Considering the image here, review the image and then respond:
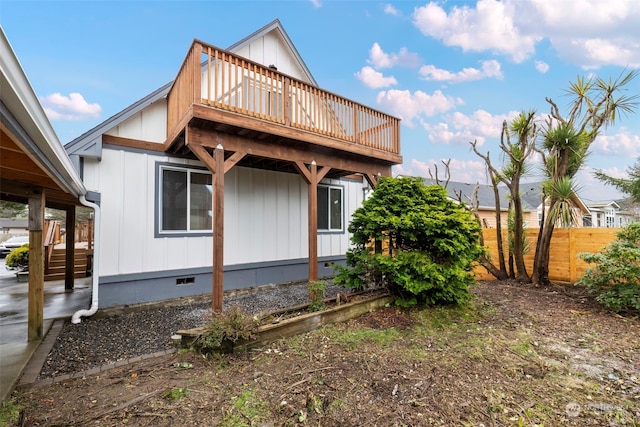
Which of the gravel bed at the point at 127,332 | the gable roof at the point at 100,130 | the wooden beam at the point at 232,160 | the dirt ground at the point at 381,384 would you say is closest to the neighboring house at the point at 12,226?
the gable roof at the point at 100,130

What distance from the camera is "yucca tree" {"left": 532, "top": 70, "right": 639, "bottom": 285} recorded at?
238 inches

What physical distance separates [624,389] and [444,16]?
934cm

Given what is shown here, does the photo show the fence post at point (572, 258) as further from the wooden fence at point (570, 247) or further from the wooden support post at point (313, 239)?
the wooden support post at point (313, 239)

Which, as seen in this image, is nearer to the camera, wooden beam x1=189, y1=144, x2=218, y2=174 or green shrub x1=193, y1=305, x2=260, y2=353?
green shrub x1=193, y1=305, x2=260, y2=353

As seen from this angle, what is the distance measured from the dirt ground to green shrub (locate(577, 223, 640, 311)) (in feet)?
2.78

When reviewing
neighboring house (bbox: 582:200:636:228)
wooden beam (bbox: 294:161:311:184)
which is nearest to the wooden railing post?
wooden beam (bbox: 294:161:311:184)

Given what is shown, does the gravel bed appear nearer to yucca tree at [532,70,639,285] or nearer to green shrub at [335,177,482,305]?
green shrub at [335,177,482,305]

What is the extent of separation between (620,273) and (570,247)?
6.44 feet

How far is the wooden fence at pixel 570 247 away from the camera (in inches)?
245

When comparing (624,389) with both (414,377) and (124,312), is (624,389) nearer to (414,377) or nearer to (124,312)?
(414,377)

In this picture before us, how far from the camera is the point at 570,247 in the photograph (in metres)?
6.65

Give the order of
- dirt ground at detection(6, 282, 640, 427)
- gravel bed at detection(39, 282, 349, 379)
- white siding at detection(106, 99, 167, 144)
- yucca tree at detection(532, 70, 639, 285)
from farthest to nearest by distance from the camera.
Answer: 1. yucca tree at detection(532, 70, 639, 285)
2. white siding at detection(106, 99, 167, 144)
3. gravel bed at detection(39, 282, 349, 379)
4. dirt ground at detection(6, 282, 640, 427)

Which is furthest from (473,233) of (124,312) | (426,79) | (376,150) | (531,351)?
(426,79)

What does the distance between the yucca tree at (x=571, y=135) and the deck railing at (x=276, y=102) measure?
3.37 meters
